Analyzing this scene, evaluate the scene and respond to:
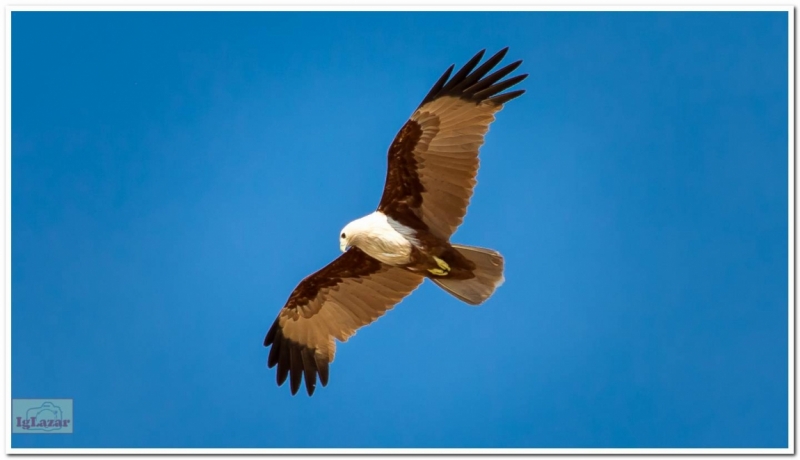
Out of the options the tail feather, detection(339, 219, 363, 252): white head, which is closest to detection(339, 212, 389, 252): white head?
detection(339, 219, 363, 252): white head

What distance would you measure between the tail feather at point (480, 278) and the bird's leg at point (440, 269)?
162 mm

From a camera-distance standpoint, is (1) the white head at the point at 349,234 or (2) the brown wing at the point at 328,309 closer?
(1) the white head at the point at 349,234

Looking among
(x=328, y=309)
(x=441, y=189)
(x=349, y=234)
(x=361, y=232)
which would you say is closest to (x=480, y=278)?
(x=441, y=189)

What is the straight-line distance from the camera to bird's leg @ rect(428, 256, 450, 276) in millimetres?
9805

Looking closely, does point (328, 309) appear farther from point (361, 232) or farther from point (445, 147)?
point (445, 147)

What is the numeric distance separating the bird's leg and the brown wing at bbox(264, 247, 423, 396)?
53cm

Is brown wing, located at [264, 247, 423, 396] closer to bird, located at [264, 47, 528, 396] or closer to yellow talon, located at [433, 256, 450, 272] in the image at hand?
bird, located at [264, 47, 528, 396]

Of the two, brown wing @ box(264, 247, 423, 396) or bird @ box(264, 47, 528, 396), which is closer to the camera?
bird @ box(264, 47, 528, 396)

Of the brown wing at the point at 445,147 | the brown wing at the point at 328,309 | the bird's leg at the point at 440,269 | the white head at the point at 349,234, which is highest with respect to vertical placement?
the brown wing at the point at 445,147

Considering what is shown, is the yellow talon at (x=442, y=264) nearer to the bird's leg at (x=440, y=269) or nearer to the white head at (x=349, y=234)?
the bird's leg at (x=440, y=269)

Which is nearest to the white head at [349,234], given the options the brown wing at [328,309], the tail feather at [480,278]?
the brown wing at [328,309]

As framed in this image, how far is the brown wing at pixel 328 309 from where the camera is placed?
34.5ft
